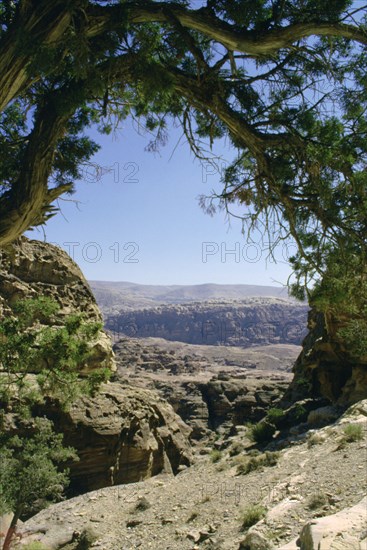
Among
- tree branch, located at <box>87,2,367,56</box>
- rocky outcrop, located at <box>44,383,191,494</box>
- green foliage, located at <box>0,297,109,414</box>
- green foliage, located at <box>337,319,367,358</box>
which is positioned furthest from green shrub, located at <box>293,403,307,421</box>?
tree branch, located at <box>87,2,367,56</box>

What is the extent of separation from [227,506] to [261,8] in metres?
9.71

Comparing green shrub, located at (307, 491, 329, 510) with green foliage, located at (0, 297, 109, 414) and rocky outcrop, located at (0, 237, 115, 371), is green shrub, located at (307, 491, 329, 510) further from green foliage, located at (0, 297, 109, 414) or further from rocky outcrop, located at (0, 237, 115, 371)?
rocky outcrop, located at (0, 237, 115, 371)

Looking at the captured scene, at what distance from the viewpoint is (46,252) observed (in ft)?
63.6

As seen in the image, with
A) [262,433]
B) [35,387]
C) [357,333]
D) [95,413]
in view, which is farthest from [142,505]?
[262,433]

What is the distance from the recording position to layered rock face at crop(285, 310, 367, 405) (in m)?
19.0

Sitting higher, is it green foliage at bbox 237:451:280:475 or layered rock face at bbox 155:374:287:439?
green foliage at bbox 237:451:280:475

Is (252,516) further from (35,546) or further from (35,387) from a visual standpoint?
(35,387)

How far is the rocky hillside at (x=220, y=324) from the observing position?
13388cm

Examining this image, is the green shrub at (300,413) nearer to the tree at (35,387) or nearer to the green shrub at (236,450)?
the green shrub at (236,450)

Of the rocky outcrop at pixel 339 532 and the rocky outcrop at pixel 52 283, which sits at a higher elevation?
the rocky outcrop at pixel 52 283

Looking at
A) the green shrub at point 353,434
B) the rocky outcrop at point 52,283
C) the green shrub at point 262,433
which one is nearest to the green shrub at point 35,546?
the rocky outcrop at point 52,283

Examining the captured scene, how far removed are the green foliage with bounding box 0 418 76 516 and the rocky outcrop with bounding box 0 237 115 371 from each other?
3.30 metres

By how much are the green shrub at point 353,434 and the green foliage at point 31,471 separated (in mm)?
8595

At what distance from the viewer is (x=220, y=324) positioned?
145m
